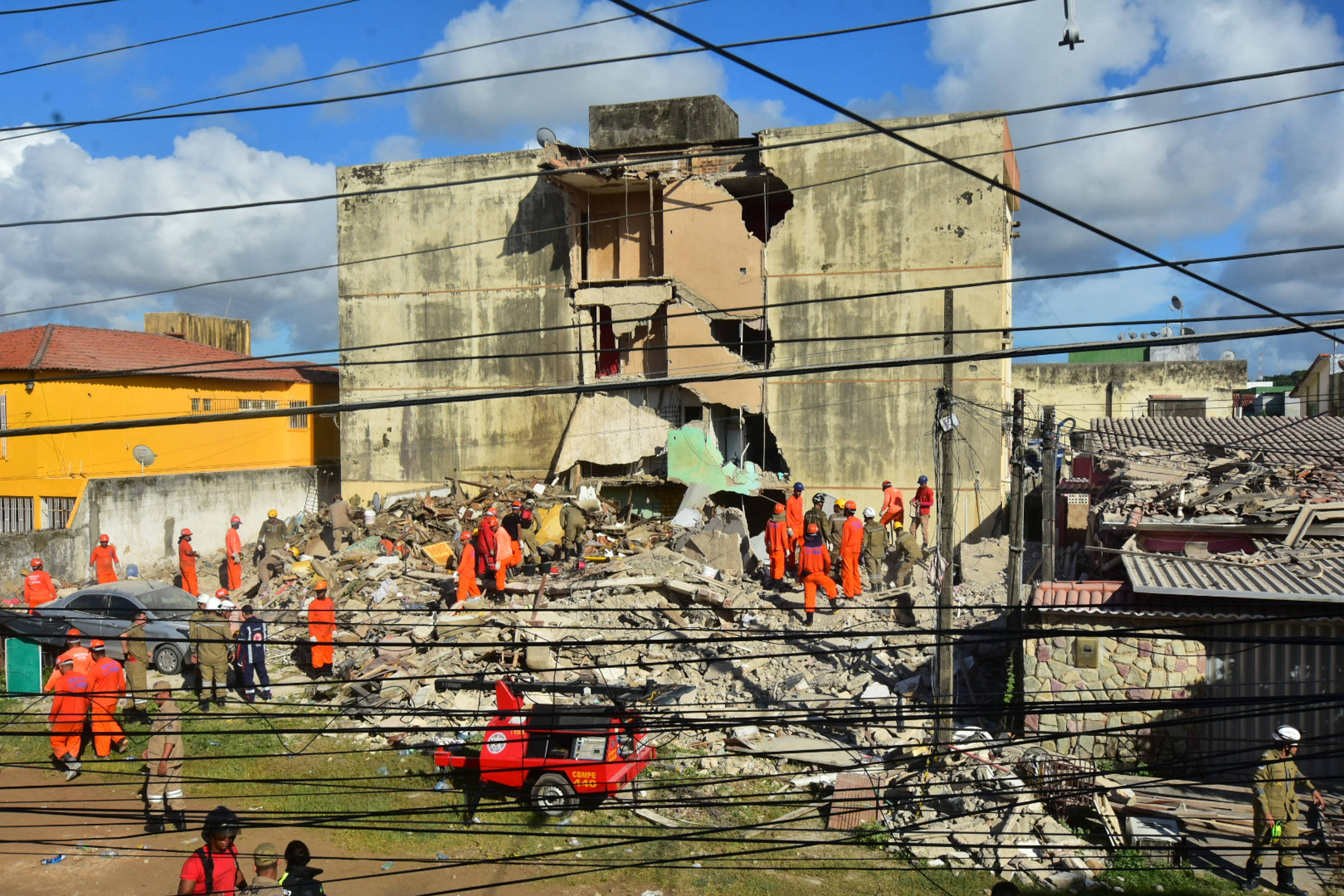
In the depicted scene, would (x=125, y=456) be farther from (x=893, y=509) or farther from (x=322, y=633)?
(x=893, y=509)

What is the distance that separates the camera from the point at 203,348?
29.4 meters

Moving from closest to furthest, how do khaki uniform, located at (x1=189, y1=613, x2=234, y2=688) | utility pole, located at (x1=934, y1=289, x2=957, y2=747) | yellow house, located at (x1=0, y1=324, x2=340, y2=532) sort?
utility pole, located at (x1=934, y1=289, x2=957, y2=747), khaki uniform, located at (x1=189, y1=613, x2=234, y2=688), yellow house, located at (x1=0, y1=324, x2=340, y2=532)

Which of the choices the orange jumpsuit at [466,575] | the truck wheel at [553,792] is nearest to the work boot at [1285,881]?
the truck wheel at [553,792]

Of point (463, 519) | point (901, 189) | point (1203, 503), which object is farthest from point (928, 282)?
point (463, 519)

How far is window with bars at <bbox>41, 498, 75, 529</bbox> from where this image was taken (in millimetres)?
24031

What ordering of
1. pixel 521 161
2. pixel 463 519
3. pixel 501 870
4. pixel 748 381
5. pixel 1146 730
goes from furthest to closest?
1. pixel 521 161
2. pixel 748 381
3. pixel 463 519
4. pixel 1146 730
5. pixel 501 870

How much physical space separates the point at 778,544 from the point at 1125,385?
24.6 m

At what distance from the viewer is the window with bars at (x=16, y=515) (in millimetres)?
24312

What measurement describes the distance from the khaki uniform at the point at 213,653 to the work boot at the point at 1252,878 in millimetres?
12535

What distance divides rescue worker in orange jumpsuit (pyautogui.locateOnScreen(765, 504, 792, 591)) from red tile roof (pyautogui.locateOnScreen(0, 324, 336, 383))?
13.5m

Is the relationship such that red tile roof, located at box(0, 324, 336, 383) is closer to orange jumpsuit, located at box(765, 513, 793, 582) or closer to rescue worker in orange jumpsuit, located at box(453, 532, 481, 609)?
rescue worker in orange jumpsuit, located at box(453, 532, 481, 609)

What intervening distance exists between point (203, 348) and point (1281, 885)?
2949cm

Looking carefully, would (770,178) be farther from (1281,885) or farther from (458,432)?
(1281,885)

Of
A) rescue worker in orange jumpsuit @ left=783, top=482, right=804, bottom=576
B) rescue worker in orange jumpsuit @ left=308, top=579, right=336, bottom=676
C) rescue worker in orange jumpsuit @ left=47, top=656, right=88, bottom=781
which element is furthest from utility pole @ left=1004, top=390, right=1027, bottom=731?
rescue worker in orange jumpsuit @ left=47, top=656, right=88, bottom=781
